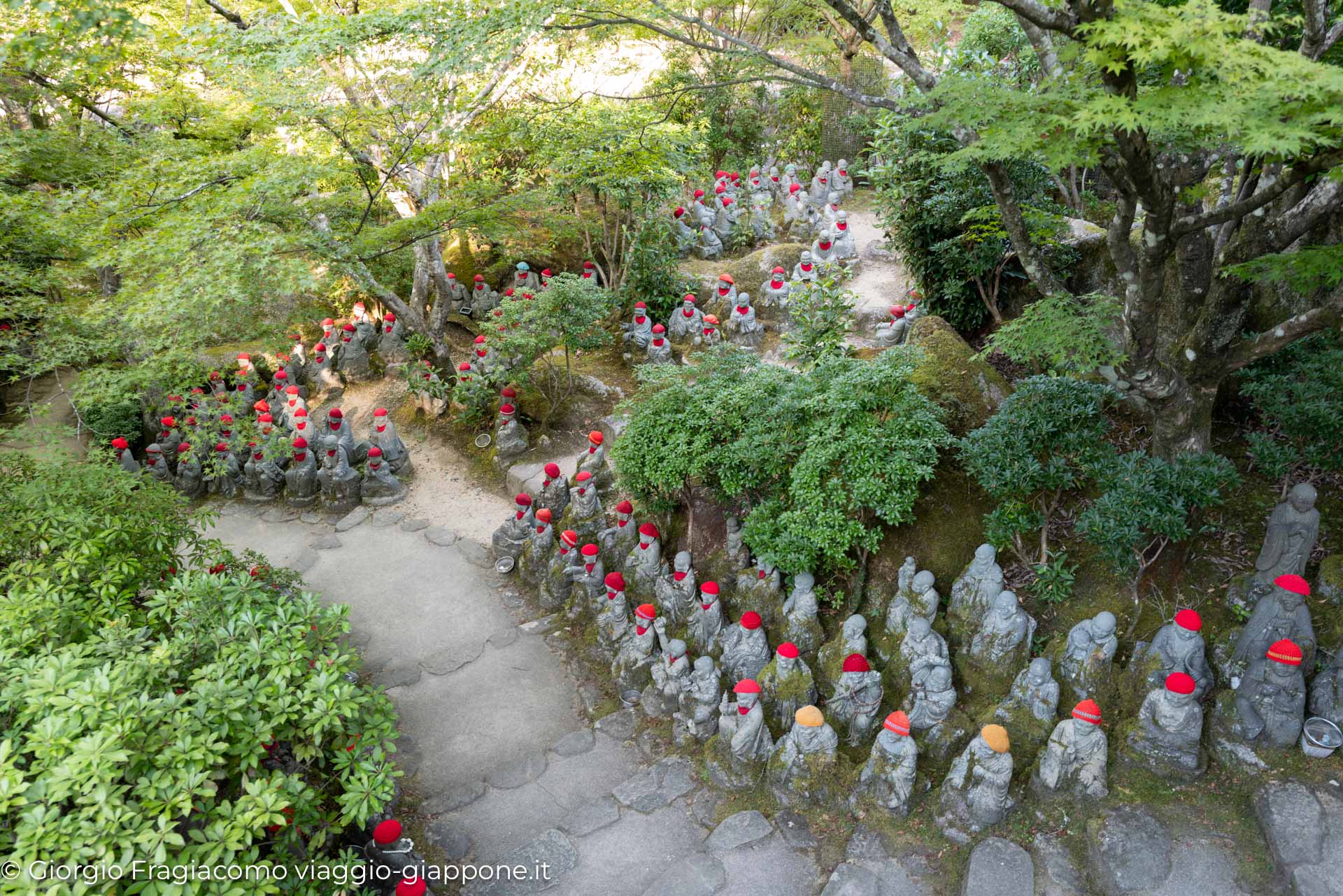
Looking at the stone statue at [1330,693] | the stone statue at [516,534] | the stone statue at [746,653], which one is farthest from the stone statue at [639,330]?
the stone statue at [1330,693]

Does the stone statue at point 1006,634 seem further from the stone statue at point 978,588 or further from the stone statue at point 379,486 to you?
the stone statue at point 379,486

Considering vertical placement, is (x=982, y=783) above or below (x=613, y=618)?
above

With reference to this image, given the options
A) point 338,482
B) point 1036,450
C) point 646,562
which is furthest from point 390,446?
point 1036,450

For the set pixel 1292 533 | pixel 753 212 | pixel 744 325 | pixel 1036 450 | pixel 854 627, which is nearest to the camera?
pixel 1292 533

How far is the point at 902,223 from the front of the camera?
9766 mm

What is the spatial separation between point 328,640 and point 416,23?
5.61 meters

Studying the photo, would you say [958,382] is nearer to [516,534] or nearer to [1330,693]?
[1330,693]

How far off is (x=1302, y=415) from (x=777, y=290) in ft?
24.2

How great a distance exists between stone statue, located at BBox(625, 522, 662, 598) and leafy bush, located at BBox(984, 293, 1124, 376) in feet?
12.7

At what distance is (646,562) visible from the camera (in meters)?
8.22

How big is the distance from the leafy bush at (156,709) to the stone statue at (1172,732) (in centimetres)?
515

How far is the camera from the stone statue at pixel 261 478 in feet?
37.2

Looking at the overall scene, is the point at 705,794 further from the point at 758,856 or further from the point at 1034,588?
the point at 1034,588

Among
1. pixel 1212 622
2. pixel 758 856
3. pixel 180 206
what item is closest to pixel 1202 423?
pixel 1212 622
